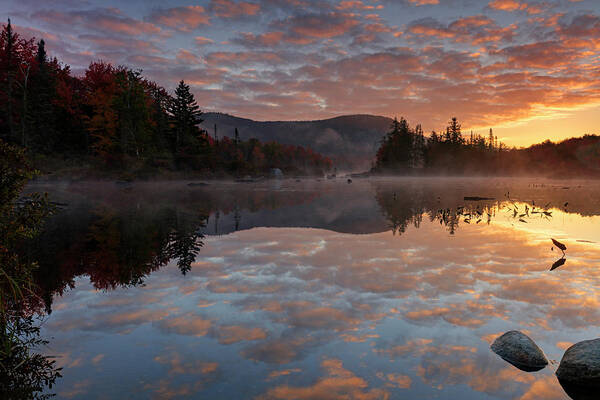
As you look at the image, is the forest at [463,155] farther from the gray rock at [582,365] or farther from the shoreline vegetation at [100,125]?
the gray rock at [582,365]

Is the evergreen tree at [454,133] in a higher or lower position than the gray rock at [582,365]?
higher

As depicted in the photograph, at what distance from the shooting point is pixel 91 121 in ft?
198

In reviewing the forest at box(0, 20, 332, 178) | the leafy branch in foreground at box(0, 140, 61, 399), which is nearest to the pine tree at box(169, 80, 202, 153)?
the forest at box(0, 20, 332, 178)

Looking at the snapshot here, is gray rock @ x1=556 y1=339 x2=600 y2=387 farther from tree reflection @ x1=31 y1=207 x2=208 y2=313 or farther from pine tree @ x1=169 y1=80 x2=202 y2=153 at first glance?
pine tree @ x1=169 y1=80 x2=202 y2=153

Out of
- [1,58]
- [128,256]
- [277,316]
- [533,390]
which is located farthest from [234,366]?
[1,58]

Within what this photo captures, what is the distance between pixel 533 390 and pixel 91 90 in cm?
7991

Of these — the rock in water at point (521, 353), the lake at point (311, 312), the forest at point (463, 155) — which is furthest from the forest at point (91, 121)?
the forest at point (463, 155)

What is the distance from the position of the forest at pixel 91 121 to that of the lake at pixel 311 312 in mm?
51397

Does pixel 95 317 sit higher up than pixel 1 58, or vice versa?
pixel 1 58

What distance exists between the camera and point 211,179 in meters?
70.1

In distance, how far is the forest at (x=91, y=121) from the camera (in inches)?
2157

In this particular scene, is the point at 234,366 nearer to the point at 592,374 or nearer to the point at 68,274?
the point at 592,374

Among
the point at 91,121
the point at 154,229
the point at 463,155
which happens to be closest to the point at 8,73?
the point at 91,121

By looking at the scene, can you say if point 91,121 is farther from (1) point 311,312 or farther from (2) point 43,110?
(1) point 311,312
